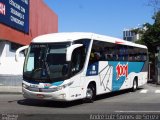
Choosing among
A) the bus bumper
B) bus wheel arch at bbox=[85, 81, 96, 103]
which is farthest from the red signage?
the bus bumper

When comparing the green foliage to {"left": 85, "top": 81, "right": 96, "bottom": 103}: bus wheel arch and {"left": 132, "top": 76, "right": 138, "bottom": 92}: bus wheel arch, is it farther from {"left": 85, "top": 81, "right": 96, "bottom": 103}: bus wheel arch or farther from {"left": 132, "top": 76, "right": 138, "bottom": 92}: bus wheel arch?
{"left": 85, "top": 81, "right": 96, "bottom": 103}: bus wheel arch

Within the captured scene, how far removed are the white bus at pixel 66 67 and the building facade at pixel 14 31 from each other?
9583mm

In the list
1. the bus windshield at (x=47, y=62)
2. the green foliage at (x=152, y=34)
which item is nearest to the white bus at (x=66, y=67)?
the bus windshield at (x=47, y=62)

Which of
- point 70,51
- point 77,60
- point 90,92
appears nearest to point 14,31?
point 90,92

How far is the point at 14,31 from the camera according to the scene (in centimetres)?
3002

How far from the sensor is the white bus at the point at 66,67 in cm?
1636

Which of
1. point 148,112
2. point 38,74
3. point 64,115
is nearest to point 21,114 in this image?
point 64,115

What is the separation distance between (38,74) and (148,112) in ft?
15.0

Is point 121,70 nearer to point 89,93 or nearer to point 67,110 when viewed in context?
point 89,93

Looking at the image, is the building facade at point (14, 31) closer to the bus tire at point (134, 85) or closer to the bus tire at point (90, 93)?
the bus tire at point (134, 85)

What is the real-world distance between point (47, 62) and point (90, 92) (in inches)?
108

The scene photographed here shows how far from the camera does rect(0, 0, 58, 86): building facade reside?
27891 mm

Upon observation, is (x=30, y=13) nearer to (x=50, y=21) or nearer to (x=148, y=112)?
(x=50, y=21)

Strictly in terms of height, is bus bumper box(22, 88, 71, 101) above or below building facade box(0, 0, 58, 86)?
below
